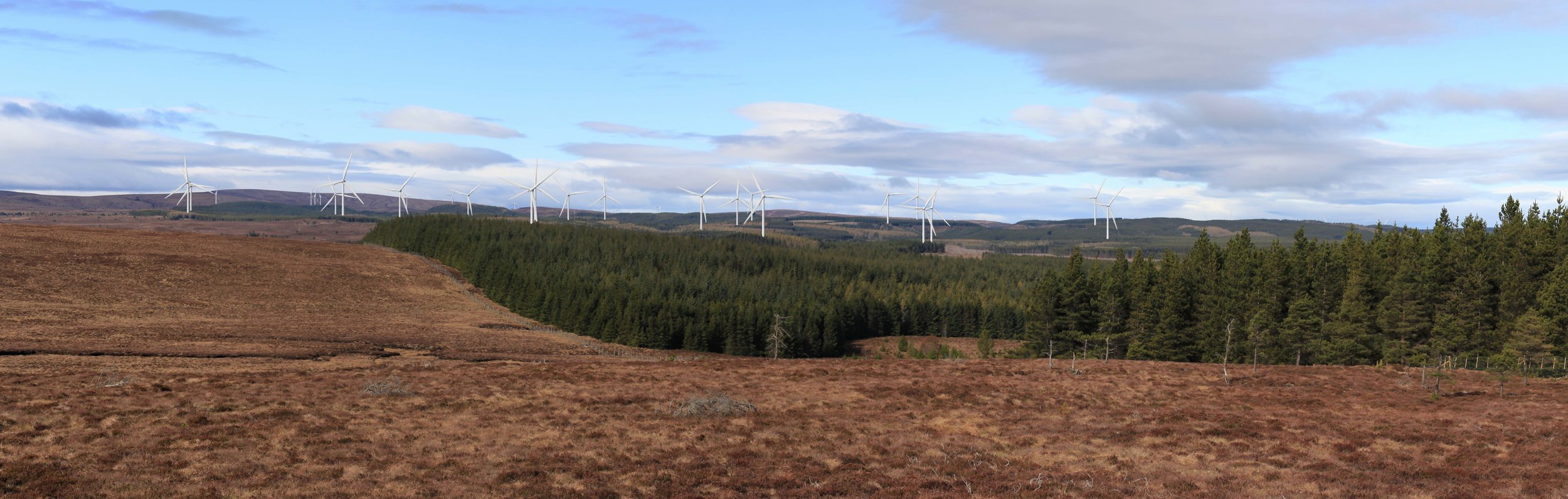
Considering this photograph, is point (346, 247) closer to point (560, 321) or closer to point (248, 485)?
point (560, 321)

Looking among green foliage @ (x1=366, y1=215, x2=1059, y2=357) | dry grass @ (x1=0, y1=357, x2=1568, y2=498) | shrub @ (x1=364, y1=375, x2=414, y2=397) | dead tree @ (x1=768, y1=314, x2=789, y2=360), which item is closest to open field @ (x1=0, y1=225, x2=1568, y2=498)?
dry grass @ (x1=0, y1=357, x2=1568, y2=498)

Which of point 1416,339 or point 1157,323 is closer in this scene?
point 1416,339

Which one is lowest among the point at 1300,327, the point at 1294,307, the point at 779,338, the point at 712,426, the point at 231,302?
the point at 779,338

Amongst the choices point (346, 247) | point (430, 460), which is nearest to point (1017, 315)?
point (346, 247)

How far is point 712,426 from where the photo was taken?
44.3 meters

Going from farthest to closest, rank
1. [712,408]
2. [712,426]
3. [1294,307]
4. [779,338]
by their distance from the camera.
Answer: [779,338] → [1294,307] → [712,408] → [712,426]

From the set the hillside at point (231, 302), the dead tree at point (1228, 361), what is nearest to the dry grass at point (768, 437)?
the dead tree at point (1228, 361)

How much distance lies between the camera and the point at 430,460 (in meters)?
34.0

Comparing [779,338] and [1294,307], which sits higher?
[1294,307]

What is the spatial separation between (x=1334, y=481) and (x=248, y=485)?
39.5 meters

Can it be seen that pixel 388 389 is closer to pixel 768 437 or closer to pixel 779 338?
pixel 768 437

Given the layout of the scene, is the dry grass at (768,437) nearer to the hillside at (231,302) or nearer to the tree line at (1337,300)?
the tree line at (1337,300)

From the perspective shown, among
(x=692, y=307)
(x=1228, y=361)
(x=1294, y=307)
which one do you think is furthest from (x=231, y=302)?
(x=1294, y=307)

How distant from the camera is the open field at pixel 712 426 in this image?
30891 millimetres
